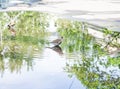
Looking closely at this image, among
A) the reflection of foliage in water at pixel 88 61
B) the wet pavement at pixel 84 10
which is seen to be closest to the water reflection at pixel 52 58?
the reflection of foliage in water at pixel 88 61

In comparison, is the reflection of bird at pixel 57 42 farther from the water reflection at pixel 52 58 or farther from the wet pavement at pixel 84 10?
the wet pavement at pixel 84 10

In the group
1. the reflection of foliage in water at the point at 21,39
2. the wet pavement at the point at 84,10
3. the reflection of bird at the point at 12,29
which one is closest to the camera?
the wet pavement at the point at 84,10

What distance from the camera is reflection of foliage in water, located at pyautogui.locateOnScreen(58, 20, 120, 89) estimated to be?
974 centimetres

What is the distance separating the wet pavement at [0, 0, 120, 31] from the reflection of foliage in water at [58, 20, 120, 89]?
2.79 feet

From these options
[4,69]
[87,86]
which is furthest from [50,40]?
[87,86]

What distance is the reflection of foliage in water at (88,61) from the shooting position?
9.74 metres

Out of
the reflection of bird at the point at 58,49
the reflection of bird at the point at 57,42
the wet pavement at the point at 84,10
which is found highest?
the wet pavement at the point at 84,10

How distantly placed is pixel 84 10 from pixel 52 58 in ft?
6.86

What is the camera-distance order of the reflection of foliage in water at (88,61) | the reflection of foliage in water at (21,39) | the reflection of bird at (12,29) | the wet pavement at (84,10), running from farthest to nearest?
the reflection of bird at (12,29)
the reflection of foliage in water at (21,39)
the wet pavement at (84,10)
the reflection of foliage in water at (88,61)

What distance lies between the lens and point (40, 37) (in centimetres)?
1700

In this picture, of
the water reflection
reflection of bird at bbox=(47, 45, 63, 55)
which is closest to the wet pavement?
the water reflection

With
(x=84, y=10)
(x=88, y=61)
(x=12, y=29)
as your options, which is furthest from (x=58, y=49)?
(x=12, y=29)

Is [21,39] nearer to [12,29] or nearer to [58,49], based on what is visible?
[12,29]

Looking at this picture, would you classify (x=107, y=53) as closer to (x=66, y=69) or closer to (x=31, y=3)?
(x=66, y=69)
